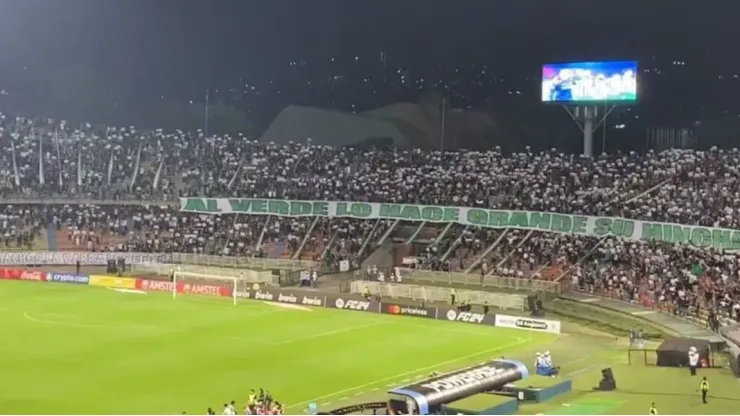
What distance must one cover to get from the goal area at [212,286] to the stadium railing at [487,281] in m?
9.96

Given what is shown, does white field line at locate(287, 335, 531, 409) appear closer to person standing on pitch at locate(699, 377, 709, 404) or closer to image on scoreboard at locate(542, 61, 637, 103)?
person standing on pitch at locate(699, 377, 709, 404)

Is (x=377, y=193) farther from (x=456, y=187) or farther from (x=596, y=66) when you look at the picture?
(x=596, y=66)

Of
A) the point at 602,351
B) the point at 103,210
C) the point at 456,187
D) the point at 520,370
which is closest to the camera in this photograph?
the point at 520,370

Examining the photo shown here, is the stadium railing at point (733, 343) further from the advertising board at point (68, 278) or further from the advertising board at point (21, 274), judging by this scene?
the advertising board at point (21, 274)

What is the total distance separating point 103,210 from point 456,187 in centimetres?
2771

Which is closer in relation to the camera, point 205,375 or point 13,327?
point 205,375

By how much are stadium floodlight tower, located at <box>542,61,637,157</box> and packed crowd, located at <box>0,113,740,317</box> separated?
3.66 m

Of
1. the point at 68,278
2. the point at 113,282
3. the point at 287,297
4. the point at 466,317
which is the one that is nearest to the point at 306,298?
the point at 287,297

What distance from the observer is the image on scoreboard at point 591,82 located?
62.7 metres

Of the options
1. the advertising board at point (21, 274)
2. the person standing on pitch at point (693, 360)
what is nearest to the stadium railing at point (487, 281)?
the person standing on pitch at point (693, 360)

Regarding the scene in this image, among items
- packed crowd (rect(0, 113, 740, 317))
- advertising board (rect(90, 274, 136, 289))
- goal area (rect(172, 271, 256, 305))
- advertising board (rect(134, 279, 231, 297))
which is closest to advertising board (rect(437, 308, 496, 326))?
packed crowd (rect(0, 113, 740, 317))

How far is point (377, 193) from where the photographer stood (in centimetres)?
6925

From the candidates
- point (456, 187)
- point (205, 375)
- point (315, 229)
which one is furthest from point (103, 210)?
point (205, 375)

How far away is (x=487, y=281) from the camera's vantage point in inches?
2221
